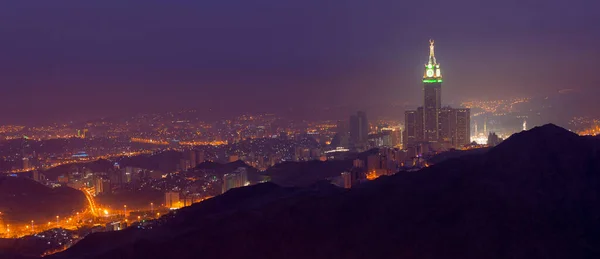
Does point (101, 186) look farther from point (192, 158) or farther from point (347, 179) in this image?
point (347, 179)

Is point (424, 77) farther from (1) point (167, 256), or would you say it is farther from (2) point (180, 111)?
(1) point (167, 256)

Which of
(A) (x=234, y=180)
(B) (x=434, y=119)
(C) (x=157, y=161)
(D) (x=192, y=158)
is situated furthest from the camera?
(B) (x=434, y=119)

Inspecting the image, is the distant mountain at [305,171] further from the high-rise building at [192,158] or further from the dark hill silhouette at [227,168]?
the high-rise building at [192,158]

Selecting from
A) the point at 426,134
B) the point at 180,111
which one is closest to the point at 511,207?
the point at 426,134

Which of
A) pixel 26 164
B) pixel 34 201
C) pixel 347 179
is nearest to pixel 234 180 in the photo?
pixel 347 179

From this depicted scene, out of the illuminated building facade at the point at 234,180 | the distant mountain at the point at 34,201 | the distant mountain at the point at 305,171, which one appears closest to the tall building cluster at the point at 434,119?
the distant mountain at the point at 305,171

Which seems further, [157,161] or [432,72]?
[432,72]

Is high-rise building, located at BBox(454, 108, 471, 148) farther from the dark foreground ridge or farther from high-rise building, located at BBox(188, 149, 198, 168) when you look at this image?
the dark foreground ridge
